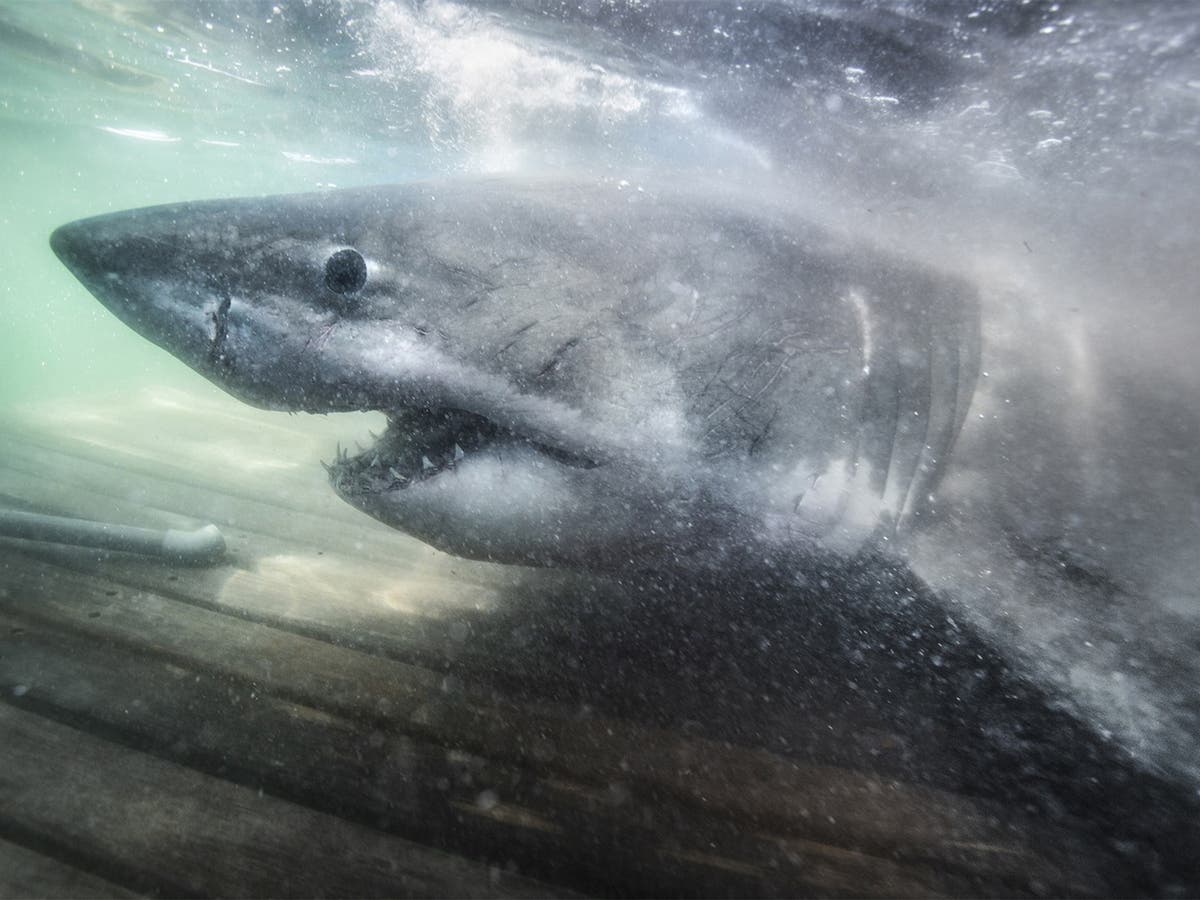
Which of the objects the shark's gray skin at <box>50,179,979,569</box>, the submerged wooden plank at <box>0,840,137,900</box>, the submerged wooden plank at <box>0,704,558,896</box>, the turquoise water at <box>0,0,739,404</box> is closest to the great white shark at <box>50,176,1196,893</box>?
the shark's gray skin at <box>50,179,979,569</box>

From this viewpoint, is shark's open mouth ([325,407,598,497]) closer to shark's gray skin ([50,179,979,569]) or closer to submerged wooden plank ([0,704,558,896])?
shark's gray skin ([50,179,979,569])

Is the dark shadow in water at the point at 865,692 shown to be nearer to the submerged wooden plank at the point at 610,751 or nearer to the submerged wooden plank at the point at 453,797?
the submerged wooden plank at the point at 610,751

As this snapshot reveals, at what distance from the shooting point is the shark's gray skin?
1938mm

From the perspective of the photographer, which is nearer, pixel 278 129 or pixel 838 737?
pixel 838 737

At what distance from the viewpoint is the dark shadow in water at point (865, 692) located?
1714 millimetres

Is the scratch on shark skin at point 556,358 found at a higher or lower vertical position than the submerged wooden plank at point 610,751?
higher

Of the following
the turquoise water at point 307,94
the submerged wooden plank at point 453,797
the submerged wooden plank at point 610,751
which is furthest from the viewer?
the turquoise water at point 307,94

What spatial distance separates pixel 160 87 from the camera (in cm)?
1419

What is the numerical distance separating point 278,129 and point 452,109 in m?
7.62

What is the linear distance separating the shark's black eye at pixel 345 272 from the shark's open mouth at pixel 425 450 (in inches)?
17.3

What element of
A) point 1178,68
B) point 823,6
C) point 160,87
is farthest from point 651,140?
point 160,87

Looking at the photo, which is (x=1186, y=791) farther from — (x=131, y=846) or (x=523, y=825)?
(x=131, y=846)

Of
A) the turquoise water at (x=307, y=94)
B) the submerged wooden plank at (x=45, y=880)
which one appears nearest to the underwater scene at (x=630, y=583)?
the submerged wooden plank at (x=45, y=880)

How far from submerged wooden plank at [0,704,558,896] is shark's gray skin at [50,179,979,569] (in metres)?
0.92
